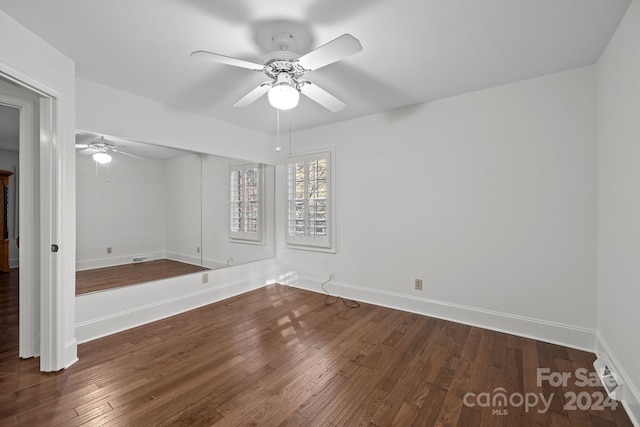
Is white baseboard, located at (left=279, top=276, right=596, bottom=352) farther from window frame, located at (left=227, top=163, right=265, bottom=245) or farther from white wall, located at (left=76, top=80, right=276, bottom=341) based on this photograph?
white wall, located at (left=76, top=80, right=276, bottom=341)

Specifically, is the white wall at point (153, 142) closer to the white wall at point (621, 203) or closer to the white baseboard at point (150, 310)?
the white baseboard at point (150, 310)

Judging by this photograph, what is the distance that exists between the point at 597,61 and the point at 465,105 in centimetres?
96

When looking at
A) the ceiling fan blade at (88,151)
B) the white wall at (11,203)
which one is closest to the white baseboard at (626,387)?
the ceiling fan blade at (88,151)

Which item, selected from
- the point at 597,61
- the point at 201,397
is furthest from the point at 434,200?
the point at 201,397

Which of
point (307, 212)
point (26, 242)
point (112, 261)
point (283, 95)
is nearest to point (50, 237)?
point (26, 242)

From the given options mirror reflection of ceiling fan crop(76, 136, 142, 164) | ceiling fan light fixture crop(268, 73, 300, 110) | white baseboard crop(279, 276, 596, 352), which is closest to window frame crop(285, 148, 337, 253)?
white baseboard crop(279, 276, 596, 352)

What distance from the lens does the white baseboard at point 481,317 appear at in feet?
7.63

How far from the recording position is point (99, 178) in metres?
2.61

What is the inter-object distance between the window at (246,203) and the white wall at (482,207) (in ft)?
4.28

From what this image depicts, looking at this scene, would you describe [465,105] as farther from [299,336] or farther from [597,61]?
[299,336]

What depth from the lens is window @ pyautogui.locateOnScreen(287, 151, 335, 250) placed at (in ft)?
12.4

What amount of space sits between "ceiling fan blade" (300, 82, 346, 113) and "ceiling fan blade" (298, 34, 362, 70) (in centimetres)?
25

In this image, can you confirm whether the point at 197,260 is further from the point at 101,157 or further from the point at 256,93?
the point at 256,93

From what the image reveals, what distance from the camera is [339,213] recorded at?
3688 mm
